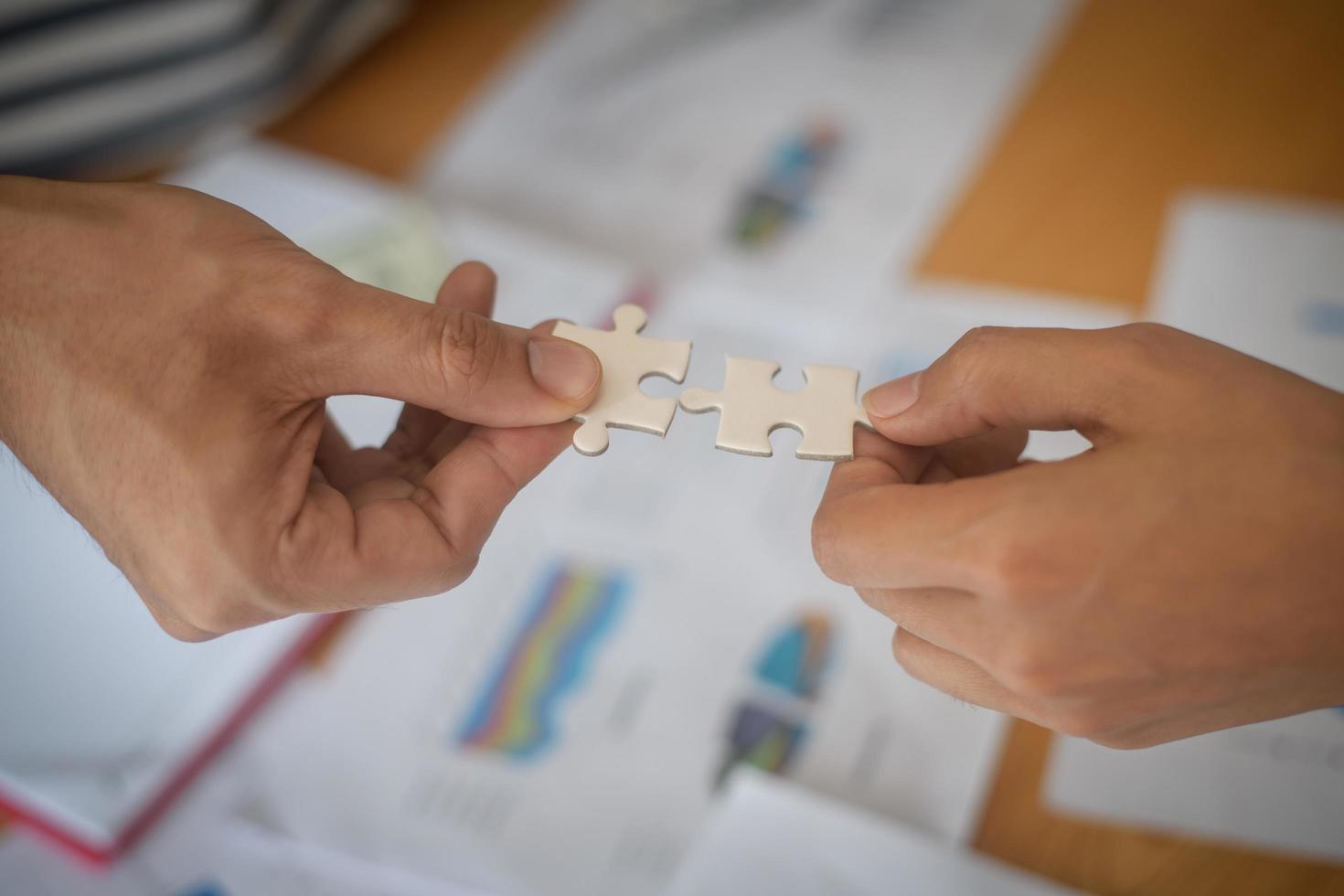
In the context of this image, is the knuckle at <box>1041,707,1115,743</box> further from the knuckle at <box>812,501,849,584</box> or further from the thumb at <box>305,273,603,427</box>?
the thumb at <box>305,273,603,427</box>

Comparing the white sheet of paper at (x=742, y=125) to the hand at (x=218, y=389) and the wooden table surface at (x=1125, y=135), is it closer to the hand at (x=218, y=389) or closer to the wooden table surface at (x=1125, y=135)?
the wooden table surface at (x=1125, y=135)

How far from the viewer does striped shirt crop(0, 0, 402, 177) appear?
132 centimetres

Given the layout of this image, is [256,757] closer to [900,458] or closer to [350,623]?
[350,623]

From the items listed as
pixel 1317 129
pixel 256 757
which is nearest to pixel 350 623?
pixel 256 757

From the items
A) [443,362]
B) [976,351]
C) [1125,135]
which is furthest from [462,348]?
[1125,135]

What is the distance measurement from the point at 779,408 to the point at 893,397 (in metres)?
0.09

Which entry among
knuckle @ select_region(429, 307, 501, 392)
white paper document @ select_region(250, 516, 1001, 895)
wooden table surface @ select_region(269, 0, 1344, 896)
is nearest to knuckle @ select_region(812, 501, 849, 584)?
knuckle @ select_region(429, 307, 501, 392)

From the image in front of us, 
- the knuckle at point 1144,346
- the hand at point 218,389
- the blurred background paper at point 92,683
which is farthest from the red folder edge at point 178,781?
the knuckle at point 1144,346

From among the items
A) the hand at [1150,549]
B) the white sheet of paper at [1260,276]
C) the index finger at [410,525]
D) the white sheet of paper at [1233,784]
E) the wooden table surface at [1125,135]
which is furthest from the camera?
the wooden table surface at [1125,135]

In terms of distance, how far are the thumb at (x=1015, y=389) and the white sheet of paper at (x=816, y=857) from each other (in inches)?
15.8

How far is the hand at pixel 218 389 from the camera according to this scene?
65 cm

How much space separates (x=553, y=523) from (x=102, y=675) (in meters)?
0.48

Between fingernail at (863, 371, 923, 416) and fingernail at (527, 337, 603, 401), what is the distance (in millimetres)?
211

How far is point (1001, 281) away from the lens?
51.6 inches
